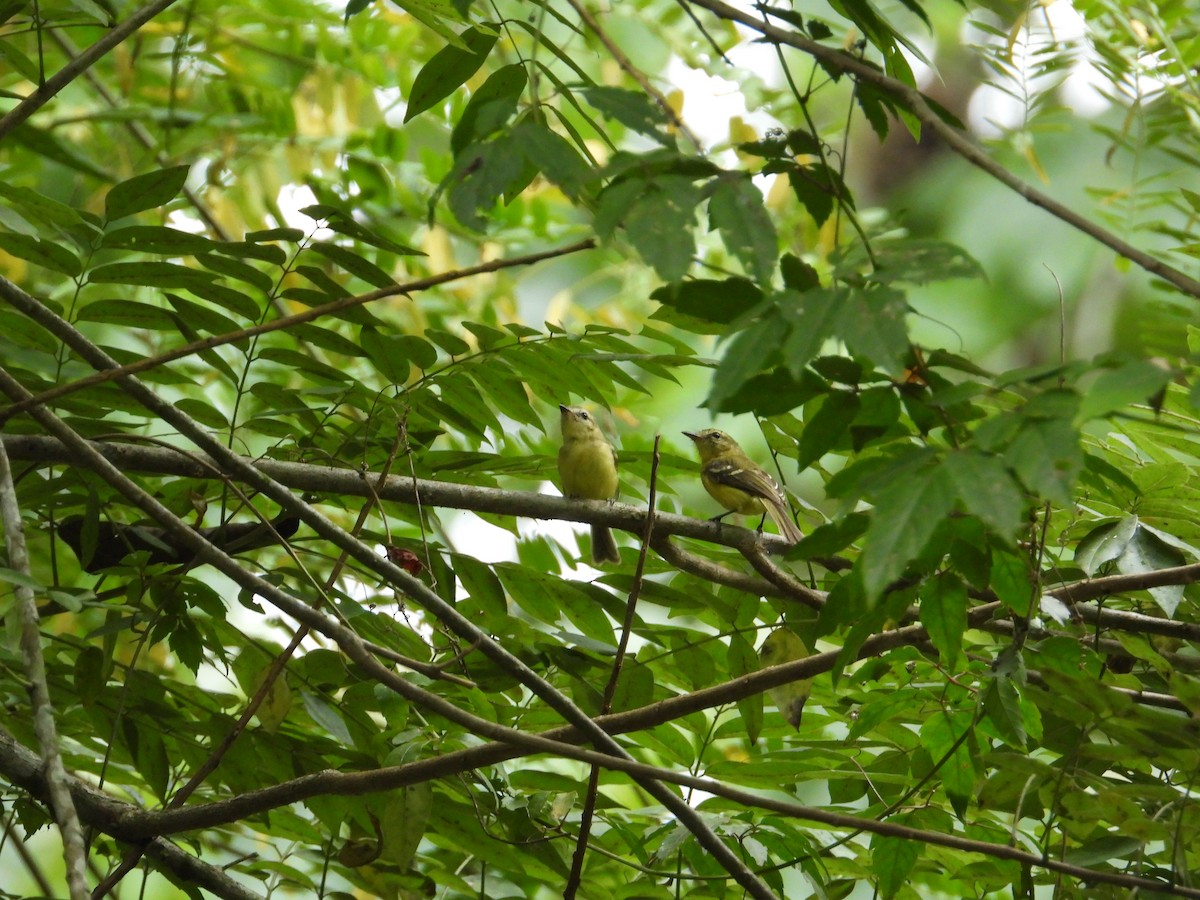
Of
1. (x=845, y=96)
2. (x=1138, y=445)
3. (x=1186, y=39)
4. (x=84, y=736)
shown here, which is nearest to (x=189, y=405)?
(x=84, y=736)

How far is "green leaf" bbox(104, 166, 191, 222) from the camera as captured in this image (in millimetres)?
2857

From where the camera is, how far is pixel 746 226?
1748 mm

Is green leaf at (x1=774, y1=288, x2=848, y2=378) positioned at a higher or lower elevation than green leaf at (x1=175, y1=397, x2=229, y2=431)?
higher

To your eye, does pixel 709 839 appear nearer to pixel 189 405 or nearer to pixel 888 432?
pixel 888 432

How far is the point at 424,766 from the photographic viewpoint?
8.09 feet

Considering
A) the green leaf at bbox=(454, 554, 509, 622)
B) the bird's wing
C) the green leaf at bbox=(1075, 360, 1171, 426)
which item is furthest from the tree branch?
the bird's wing

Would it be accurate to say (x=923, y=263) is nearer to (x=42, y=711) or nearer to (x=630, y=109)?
(x=630, y=109)

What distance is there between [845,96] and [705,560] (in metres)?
11.8

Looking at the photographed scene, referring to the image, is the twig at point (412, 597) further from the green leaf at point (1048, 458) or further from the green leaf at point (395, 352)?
the green leaf at point (1048, 458)

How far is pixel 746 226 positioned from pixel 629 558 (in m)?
3.26

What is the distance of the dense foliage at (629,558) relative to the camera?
5.96ft

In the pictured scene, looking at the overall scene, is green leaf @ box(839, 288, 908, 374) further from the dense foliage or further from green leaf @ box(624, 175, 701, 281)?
green leaf @ box(624, 175, 701, 281)

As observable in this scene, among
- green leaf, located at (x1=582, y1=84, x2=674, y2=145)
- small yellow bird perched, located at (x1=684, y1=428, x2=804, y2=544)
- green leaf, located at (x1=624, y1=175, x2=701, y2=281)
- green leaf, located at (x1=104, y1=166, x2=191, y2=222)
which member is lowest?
small yellow bird perched, located at (x1=684, y1=428, x2=804, y2=544)

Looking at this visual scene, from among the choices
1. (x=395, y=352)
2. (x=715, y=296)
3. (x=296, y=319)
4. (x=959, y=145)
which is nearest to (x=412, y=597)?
(x=296, y=319)
